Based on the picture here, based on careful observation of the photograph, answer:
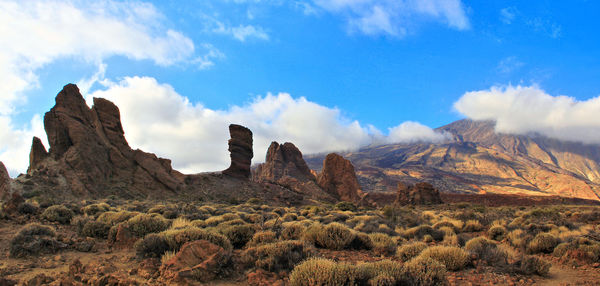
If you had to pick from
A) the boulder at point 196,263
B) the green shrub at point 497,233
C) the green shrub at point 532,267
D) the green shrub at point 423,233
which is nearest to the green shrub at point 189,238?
the boulder at point 196,263

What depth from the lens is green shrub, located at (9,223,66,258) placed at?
300 inches

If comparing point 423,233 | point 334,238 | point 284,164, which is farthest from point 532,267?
point 284,164

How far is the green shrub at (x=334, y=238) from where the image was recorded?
9000 mm

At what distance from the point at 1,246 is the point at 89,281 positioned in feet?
18.4

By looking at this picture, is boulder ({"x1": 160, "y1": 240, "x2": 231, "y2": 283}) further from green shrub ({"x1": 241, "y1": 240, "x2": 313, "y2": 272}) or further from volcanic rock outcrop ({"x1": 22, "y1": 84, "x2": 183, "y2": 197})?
volcanic rock outcrop ({"x1": 22, "y1": 84, "x2": 183, "y2": 197})

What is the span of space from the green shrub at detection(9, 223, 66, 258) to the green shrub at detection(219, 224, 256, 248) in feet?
14.5

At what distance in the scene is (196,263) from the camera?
595cm

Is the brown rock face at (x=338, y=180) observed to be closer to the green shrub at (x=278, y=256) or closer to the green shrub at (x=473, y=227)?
the green shrub at (x=473, y=227)

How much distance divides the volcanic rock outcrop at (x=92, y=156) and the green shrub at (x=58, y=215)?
18841 millimetres

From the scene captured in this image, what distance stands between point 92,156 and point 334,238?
34489 mm

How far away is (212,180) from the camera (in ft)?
159

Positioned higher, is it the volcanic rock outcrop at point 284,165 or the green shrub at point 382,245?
the volcanic rock outcrop at point 284,165

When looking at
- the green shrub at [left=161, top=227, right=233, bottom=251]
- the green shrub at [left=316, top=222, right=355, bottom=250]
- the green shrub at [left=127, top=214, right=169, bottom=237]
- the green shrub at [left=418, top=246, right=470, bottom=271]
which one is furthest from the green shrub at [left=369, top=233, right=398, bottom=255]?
the green shrub at [left=127, top=214, right=169, bottom=237]

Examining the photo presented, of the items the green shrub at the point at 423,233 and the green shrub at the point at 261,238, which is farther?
the green shrub at the point at 423,233
